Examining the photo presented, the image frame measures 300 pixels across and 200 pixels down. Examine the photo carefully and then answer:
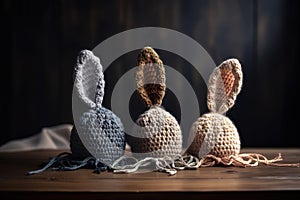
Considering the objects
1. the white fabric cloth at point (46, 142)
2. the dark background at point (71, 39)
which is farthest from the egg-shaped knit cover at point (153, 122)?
the dark background at point (71, 39)

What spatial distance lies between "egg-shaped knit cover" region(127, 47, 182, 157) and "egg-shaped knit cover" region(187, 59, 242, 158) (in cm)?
4

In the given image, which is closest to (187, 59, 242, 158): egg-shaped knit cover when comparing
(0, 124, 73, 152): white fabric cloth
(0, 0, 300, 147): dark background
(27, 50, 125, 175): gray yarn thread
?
(27, 50, 125, 175): gray yarn thread

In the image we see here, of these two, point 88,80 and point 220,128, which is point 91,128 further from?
point 220,128

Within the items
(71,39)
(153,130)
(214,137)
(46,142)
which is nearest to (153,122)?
(153,130)

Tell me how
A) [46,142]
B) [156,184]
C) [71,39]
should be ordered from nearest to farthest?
1. [156,184]
2. [46,142]
3. [71,39]

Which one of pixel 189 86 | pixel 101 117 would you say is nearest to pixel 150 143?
pixel 101 117

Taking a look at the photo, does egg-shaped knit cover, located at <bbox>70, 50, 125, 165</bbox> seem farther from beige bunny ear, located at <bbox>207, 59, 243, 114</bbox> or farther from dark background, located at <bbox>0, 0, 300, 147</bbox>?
dark background, located at <bbox>0, 0, 300, 147</bbox>

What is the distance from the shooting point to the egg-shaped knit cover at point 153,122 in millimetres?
794

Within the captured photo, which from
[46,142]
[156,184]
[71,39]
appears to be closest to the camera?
[156,184]

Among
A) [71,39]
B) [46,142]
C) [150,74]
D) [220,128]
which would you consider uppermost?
[71,39]

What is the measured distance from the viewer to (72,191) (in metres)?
0.60

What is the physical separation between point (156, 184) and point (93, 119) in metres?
0.19

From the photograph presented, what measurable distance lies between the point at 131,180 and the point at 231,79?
0.96 ft

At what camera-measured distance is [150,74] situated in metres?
0.81
